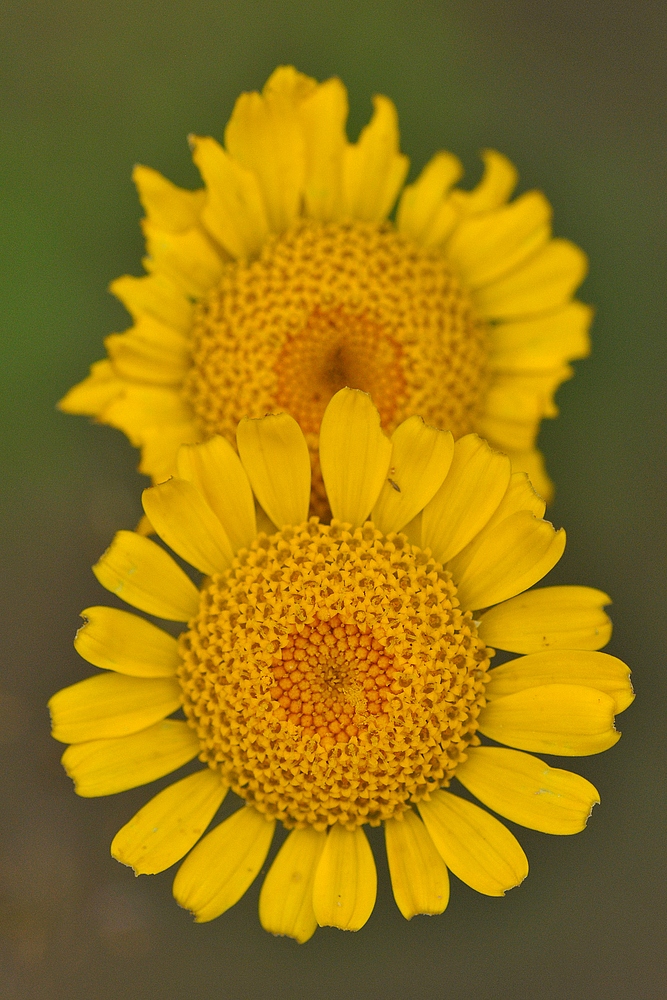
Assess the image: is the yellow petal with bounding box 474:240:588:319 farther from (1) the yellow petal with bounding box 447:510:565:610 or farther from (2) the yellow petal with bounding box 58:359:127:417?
(2) the yellow petal with bounding box 58:359:127:417

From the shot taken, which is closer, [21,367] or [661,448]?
[21,367]

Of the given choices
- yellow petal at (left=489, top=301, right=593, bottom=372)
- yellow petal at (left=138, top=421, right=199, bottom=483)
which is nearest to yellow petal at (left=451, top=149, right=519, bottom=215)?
yellow petal at (left=489, top=301, right=593, bottom=372)

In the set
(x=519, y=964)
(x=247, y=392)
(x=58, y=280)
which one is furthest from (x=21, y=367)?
(x=519, y=964)

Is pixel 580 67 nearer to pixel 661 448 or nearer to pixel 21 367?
pixel 661 448

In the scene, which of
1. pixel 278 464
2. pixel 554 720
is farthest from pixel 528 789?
pixel 278 464

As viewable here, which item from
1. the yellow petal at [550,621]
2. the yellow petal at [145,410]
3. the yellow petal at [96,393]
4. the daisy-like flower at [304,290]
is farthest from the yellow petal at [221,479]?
the yellow petal at [550,621]

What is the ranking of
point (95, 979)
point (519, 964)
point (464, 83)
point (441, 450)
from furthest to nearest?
1. point (464, 83)
2. point (519, 964)
3. point (95, 979)
4. point (441, 450)
